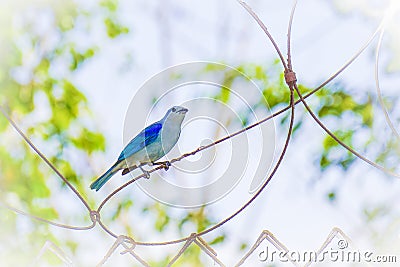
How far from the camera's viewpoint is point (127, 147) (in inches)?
46.1

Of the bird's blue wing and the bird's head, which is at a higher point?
the bird's head

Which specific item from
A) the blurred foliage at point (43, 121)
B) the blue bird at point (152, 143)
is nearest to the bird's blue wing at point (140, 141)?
the blue bird at point (152, 143)

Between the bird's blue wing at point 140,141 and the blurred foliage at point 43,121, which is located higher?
the blurred foliage at point 43,121

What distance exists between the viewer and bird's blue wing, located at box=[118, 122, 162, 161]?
116 centimetres

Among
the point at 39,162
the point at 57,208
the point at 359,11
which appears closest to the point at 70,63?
the point at 39,162

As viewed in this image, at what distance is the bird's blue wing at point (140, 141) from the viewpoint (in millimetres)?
1161

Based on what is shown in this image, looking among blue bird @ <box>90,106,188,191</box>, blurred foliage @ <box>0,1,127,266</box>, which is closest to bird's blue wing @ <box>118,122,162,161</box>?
blue bird @ <box>90,106,188,191</box>

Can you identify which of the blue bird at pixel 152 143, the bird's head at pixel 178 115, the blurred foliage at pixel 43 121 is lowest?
the blue bird at pixel 152 143

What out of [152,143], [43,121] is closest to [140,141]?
[152,143]

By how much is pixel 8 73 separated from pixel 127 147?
3.37 feet


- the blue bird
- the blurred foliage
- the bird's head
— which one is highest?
the blurred foliage

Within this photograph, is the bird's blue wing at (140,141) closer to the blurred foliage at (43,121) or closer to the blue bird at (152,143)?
the blue bird at (152,143)

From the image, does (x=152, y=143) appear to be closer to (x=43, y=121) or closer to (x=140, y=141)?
(x=140, y=141)

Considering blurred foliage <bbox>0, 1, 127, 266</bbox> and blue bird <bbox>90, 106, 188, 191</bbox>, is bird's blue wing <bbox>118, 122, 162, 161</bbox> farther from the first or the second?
blurred foliage <bbox>0, 1, 127, 266</bbox>
